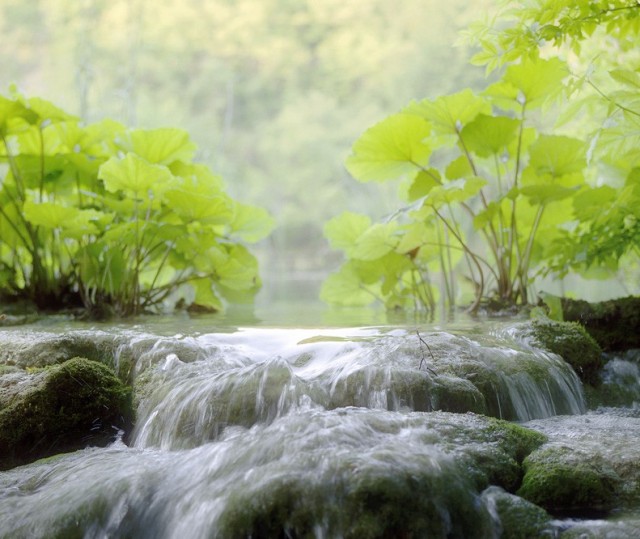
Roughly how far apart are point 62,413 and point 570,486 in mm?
914

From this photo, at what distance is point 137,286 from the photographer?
234 centimetres

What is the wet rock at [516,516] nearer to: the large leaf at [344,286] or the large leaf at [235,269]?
the large leaf at [235,269]

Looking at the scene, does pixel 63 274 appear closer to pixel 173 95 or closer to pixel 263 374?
pixel 263 374

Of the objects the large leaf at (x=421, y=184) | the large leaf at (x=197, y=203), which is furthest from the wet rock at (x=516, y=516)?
the large leaf at (x=421, y=184)

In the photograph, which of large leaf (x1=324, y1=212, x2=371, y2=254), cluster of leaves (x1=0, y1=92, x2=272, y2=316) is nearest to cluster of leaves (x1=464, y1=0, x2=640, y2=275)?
cluster of leaves (x1=0, y1=92, x2=272, y2=316)

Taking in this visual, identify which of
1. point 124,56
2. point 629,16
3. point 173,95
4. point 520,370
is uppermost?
point 124,56

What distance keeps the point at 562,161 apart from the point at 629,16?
0.89m

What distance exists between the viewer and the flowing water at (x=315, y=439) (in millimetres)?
855

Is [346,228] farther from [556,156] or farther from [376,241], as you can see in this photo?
[556,156]

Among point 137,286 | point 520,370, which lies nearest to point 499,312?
point 520,370

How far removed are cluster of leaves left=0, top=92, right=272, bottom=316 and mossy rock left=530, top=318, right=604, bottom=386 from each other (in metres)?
1.10

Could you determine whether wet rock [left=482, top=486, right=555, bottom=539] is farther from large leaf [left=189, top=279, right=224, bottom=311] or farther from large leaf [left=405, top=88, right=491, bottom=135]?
large leaf [left=189, top=279, right=224, bottom=311]

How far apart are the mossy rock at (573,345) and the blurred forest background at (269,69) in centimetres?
841

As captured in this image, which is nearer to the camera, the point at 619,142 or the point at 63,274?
the point at 619,142
